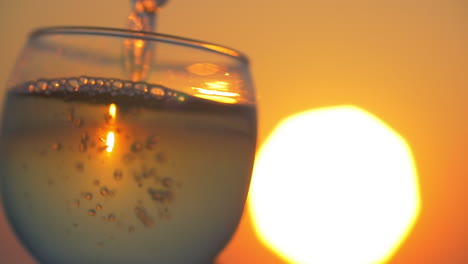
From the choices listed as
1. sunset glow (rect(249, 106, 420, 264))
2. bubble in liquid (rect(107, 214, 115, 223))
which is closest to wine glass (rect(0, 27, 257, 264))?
bubble in liquid (rect(107, 214, 115, 223))

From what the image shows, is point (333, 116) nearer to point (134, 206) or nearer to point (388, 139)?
point (388, 139)

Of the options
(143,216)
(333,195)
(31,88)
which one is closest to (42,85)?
(31,88)

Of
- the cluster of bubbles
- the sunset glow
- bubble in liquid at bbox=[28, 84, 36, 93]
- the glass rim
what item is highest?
the glass rim

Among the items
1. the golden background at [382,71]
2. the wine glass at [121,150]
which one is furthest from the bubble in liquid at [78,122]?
the golden background at [382,71]

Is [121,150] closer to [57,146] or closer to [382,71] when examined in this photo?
[57,146]

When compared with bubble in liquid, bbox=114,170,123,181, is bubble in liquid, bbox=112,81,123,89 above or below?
above

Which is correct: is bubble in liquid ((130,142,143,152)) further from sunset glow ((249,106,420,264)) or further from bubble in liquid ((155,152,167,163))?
sunset glow ((249,106,420,264))

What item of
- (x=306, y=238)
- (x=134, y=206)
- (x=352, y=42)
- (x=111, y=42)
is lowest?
(x=306, y=238)

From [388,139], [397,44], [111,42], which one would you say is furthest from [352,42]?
[111,42]
